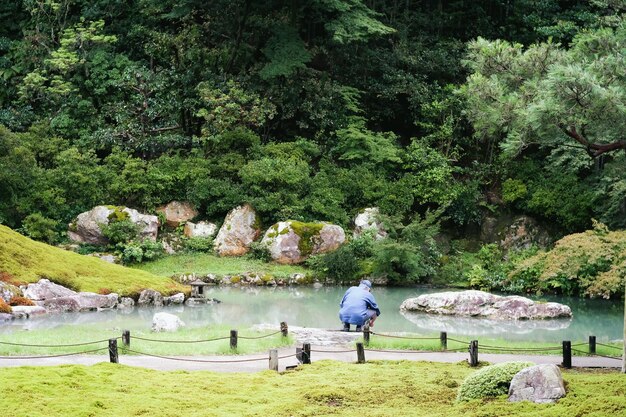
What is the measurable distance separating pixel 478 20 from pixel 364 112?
796 cm

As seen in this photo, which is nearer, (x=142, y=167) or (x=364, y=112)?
(x=142, y=167)

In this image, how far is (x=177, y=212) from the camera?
31797 millimetres

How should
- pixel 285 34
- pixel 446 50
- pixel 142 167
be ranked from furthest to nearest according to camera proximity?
pixel 446 50
pixel 285 34
pixel 142 167

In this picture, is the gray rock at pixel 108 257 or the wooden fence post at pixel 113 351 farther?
the gray rock at pixel 108 257

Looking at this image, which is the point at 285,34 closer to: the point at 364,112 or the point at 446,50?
the point at 364,112

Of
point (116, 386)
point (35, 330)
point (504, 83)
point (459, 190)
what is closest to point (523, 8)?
point (459, 190)

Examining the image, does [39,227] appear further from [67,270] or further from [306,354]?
[306,354]

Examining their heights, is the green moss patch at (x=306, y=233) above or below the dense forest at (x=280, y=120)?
below

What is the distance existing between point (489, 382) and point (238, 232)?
20452 millimetres

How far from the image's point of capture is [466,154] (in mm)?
35750

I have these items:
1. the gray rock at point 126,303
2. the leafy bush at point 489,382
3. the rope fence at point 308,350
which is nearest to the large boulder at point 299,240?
the gray rock at point 126,303

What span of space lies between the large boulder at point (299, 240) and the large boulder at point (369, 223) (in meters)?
1.29

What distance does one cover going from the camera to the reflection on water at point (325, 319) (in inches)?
827

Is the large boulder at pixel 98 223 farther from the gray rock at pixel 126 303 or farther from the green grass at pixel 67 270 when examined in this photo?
the gray rock at pixel 126 303
